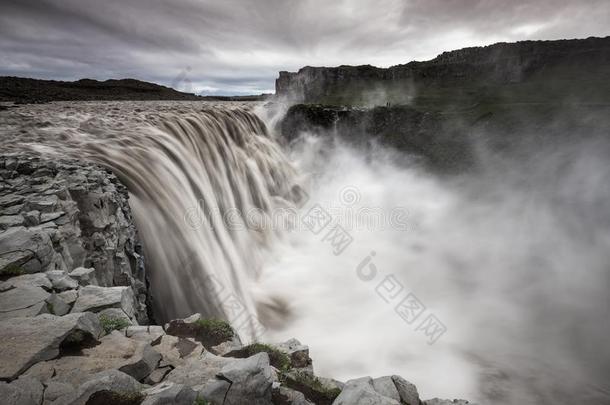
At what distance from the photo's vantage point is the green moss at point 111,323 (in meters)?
5.44

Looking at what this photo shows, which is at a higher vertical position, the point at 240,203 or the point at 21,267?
the point at 21,267

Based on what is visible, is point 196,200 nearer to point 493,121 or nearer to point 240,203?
point 240,203

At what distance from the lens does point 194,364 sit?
5.25 meters

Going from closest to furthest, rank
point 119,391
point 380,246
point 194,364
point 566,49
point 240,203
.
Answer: point 119,391, point 194,364, point 240,203, point 380,246, point 566,49

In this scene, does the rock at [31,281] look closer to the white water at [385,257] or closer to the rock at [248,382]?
the rock at [248,382]

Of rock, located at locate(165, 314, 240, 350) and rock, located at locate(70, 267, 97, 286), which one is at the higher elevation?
rock, located at locate(70, 267, 97, 286)

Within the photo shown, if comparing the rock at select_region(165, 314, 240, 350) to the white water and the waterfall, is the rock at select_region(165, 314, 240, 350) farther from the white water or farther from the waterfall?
the white water

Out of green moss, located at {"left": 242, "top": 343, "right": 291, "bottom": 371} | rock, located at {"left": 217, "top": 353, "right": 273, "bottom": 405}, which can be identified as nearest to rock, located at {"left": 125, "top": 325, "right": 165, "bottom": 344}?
green moss, located at {"left": 242, "top": 343, "right": 291, "bottom": 371}

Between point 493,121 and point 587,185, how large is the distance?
16.9 m

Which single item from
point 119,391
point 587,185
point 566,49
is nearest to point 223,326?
point 119,391

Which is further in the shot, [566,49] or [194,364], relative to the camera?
[566,49]

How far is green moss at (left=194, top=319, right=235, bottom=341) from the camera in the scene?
6590mm

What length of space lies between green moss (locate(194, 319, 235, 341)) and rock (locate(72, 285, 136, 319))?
135 cm

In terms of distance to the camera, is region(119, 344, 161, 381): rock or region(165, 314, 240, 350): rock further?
region(165, 314, 240, 350): rock
